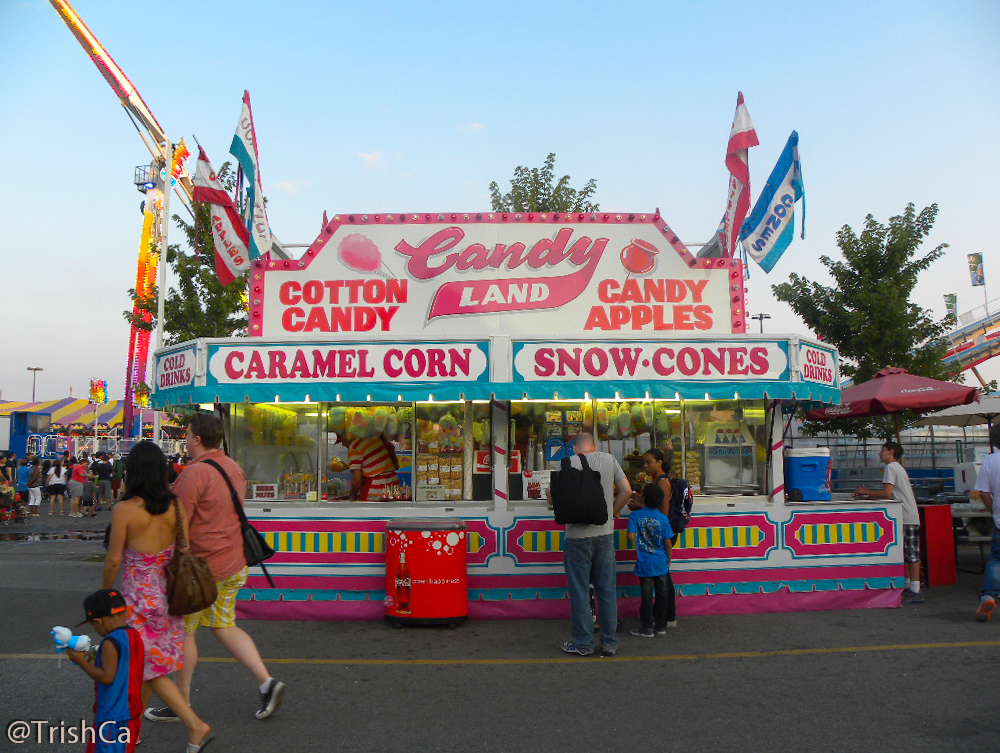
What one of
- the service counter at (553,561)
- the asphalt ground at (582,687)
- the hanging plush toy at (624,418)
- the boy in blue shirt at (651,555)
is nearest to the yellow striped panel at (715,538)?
the service counter at (553,561)

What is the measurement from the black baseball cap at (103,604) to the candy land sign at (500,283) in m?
5.75

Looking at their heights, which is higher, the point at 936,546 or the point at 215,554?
the point at 215,554

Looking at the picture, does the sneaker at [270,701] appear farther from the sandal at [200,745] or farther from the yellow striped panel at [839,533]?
the yellow striped panel at [839,533]

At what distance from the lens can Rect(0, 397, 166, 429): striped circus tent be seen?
128 ft

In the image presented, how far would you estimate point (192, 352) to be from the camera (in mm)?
7828

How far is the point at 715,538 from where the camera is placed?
25.9 ft

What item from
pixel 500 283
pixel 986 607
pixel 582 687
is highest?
pixel 500 283

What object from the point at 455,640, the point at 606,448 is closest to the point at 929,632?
the point at 606,448

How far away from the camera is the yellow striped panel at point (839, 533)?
8023mm

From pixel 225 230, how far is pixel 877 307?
12467 mm

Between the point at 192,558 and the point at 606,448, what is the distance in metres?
5.37

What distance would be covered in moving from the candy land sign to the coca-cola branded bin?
8.91 ft

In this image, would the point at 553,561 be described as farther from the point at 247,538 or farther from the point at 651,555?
the point at 247,538

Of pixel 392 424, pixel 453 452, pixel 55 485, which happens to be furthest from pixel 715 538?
pixel 55 485
